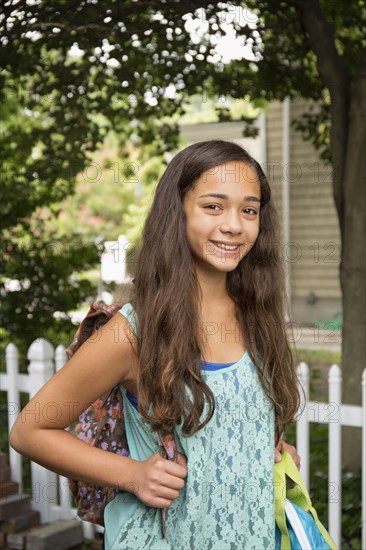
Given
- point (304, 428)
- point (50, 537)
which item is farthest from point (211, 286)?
point (50, 537)

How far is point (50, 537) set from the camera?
137 inches

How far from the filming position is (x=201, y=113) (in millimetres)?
19484

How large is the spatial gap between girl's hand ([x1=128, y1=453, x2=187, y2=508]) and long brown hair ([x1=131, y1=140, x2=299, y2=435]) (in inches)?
3.5

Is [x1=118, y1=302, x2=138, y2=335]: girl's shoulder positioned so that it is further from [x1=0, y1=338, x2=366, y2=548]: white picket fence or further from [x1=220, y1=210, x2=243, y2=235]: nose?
[x1=0, y1=338, x2=366, y2=548]: white picket fence

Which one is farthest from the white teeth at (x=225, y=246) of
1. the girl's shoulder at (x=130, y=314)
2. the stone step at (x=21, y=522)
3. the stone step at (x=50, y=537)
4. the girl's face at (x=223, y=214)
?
Result: the stone step at (x=21, y=522)

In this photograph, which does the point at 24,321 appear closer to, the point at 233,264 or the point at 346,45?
the point at 346,45

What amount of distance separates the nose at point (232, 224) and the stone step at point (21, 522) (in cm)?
242

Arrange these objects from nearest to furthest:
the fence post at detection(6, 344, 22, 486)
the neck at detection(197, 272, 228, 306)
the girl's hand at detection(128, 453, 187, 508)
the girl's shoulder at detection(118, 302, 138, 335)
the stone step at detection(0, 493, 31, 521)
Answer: the girl's hand at detection(128, 453, 187, 508) < the girl's shoulder at detection(118, 302, 138, 335) < the neck at detection(197, 272, 228, 306) < the stone step at detection(0, 493, 31, 521) < the fence post at detection(6, 344, 22, 486)

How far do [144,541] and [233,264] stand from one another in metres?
0.66

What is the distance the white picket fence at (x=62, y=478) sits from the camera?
3322 mm

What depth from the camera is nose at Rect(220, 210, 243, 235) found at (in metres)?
1.70

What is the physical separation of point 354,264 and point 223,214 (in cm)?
241

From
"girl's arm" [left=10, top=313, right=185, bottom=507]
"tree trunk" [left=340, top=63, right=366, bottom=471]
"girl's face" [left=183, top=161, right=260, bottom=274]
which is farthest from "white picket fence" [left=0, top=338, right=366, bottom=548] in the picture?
"girl's arm" [left=10, top=313, right=185, bottom=507]

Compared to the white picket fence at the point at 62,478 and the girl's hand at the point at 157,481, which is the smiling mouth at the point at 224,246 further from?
the white picket fence at the point at 62,478
